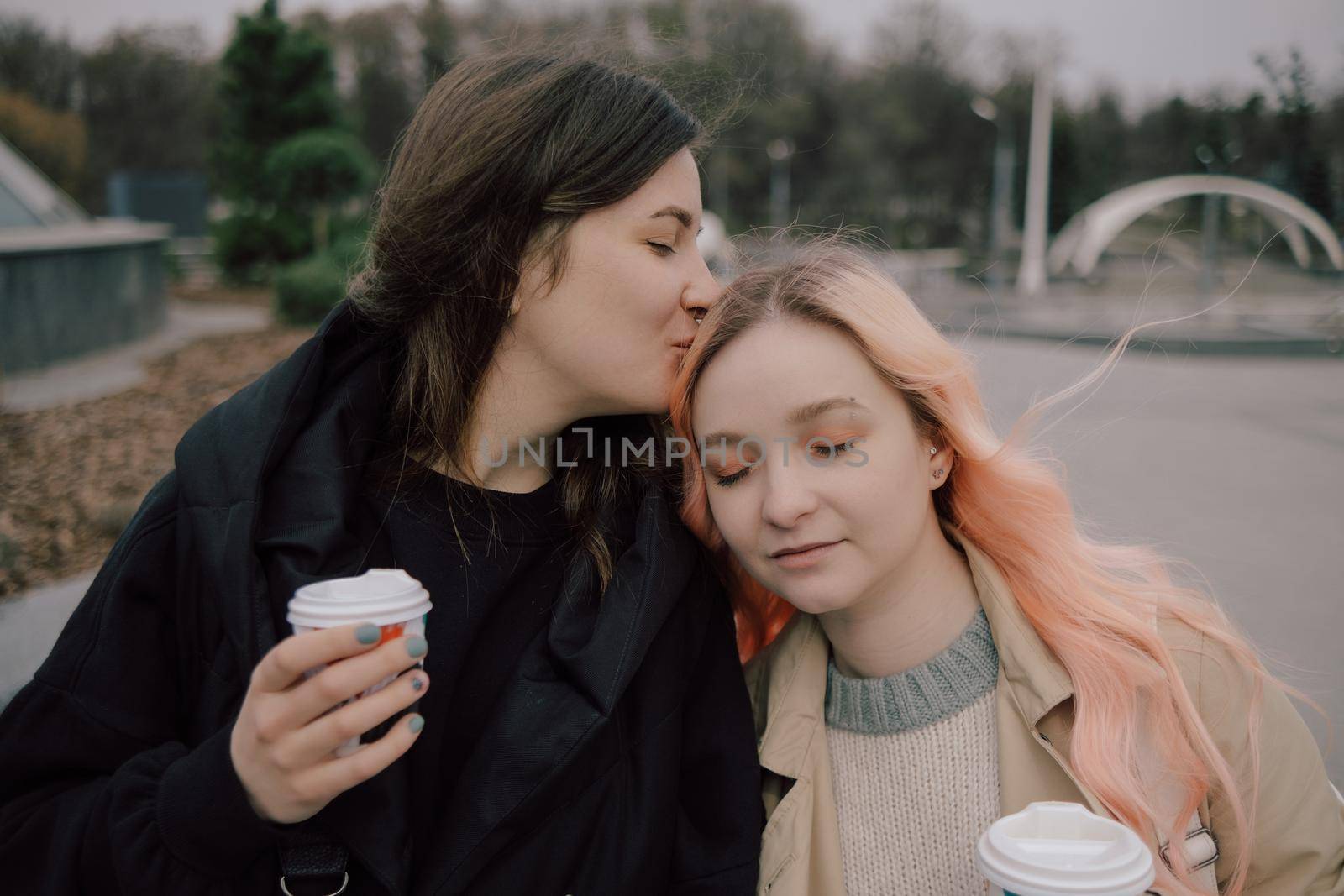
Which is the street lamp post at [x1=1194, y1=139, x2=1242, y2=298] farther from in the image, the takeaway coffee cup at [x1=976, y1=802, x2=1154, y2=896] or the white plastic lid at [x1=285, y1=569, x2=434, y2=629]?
the white plastic lid at [x1=285, y1=569, x2=434, y2=629]

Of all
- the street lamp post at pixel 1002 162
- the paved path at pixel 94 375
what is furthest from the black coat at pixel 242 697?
the street lamp post at pixel 1002 162

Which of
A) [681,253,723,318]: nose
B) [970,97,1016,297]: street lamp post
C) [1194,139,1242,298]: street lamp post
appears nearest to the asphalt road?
[681,253,723,318]: nose

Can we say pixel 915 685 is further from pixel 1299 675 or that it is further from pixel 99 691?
pixel 1299 675

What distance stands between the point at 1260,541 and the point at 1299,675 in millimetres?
1299

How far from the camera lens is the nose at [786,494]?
186 centimetres

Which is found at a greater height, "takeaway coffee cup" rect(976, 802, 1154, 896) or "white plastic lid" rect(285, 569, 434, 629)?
"white plastic lid" rect(285, 569, 434, 629)

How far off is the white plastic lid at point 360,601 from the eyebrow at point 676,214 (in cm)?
96

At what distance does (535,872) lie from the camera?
183 cm

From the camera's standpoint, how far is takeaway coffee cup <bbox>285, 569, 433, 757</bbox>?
1.42 meters

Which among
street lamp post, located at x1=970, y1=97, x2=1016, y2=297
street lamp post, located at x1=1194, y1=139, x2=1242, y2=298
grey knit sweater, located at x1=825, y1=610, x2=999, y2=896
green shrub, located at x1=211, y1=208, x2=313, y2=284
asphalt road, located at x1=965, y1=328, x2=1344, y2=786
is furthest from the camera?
street lamp post, located at x1=970, y1=97, x2=1016, y2=297

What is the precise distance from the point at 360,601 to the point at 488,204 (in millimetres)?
959

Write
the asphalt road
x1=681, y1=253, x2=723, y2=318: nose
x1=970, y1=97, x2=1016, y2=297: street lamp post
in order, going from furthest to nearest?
x1=970, y1=97, x2=1016, y2=297: street lamp post, the asphalt road, x1=681, y1=253, x2=723, y2=318: nose

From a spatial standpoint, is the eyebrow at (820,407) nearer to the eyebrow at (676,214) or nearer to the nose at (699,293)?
the nose at (699,293)

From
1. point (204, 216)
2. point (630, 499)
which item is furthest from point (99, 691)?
point (204, 216)
